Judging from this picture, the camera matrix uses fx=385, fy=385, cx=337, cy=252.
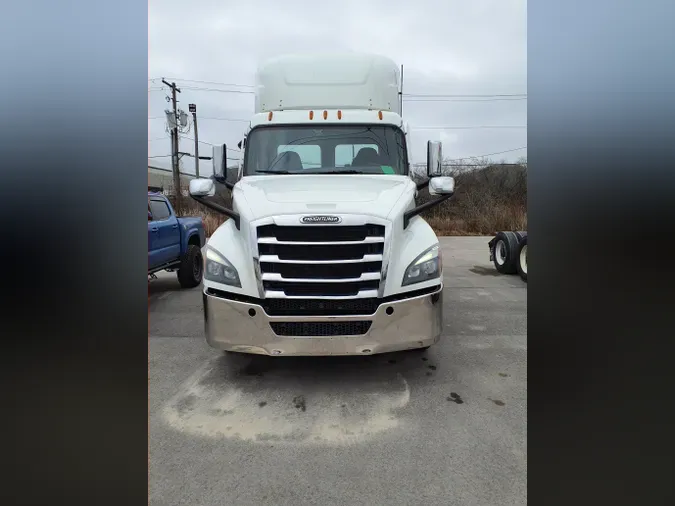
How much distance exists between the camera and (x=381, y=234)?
3422 mm

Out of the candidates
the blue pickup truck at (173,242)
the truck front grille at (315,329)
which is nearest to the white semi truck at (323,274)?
the truck front grille at (315,329)

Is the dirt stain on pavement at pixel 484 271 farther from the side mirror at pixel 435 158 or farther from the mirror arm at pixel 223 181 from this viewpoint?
the mirror arm at pixel 223 181

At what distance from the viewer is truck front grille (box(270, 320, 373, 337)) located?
329cm

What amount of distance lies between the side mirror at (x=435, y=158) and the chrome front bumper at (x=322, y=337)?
222 cm

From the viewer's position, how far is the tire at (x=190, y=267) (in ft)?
25.0

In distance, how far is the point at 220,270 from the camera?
3.45 metres

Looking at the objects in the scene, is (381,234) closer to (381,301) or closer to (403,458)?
(381,301)

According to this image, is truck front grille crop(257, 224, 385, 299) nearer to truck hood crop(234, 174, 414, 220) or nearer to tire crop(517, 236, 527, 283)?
truck hood crop(234, 174, 414, 220)

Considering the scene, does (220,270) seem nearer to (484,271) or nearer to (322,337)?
(322,337)

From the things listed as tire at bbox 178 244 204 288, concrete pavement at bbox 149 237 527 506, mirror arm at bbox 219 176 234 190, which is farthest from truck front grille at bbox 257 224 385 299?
tire at bbox 178 244 204 288

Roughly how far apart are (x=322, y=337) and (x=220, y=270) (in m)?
1.09

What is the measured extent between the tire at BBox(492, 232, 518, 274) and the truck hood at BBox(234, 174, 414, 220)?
5.23 metres

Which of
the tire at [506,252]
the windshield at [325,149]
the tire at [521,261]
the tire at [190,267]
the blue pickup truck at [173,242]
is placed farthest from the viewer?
the tire at [506,252]
